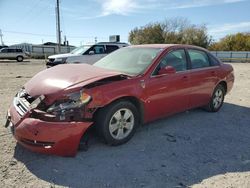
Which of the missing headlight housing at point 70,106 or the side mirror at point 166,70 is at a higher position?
the side mirror at point 166,70

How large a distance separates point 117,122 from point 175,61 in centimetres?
190

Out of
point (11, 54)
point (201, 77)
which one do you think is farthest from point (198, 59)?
point (11, 54)

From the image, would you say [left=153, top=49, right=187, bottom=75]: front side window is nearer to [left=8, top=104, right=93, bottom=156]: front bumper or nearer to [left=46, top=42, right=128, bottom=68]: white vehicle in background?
[left=8, top=104, right=93, bottom=156]: front bumper

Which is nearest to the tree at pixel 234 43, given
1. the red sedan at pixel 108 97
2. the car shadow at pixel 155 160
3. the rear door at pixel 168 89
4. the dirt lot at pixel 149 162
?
the red sedan at pixel 108 97

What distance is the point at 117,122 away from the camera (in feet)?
13.1

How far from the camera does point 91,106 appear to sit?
11.8ft

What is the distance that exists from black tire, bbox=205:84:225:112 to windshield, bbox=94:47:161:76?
6.73 ft

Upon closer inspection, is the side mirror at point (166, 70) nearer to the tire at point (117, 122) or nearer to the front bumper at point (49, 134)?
the tire at point (117, 122)

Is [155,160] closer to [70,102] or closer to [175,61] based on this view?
[70,102]

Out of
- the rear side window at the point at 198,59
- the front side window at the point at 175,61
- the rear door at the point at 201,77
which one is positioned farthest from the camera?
the rear side window at the point at 198,59

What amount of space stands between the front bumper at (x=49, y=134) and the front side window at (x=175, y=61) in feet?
6.20

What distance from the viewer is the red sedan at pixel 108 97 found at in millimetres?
3393

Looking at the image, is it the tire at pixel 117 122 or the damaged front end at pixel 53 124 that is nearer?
the damaged front end at pixel 53 124

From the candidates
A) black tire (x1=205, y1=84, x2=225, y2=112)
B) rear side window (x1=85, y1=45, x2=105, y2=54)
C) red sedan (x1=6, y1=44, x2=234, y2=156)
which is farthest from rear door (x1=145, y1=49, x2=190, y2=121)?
rear side window (x1=85, y1=45, x2=105, y2=54)
